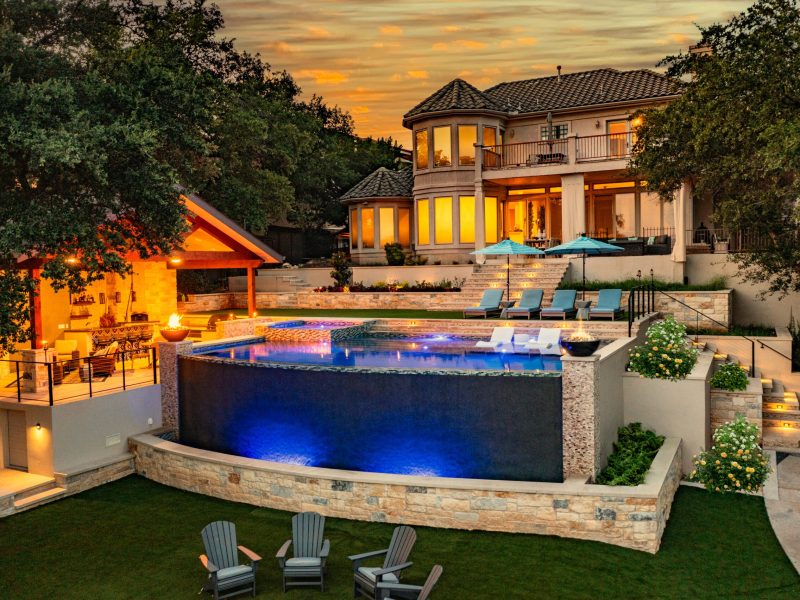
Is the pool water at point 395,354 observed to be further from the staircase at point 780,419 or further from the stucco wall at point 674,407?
the staircase at point 780,419

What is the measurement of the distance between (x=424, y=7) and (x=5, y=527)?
2458 cm

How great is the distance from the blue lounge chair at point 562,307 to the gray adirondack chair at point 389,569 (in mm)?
12609

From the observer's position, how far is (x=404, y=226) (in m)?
32.7

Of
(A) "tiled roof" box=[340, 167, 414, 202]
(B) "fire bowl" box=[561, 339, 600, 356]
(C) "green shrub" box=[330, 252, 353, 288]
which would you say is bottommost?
(B) "fire bowl" box=[561, 339, 600, 356]

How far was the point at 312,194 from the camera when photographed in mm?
38938

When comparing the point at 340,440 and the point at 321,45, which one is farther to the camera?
the point at 321,45

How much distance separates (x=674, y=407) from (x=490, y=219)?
57.2 feet

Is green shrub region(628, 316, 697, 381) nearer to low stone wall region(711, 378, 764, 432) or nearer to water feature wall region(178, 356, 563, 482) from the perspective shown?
low stone wall region(711, 378, 764, 432)

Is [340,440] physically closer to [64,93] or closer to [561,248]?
[64,93]

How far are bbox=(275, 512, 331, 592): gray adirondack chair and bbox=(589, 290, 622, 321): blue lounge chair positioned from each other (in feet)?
40.6

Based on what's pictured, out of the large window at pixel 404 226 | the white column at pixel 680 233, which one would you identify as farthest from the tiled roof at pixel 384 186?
the white column at pixel 680 233

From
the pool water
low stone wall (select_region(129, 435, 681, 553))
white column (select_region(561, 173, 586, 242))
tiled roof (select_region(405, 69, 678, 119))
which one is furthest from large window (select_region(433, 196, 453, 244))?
low stone wall (select_region(129, 435, 681, 553))

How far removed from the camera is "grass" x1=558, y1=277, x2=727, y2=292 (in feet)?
69.1

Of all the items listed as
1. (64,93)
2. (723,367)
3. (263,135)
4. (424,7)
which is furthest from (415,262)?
(64,93)
